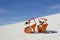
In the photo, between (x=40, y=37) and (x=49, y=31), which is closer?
(x=40, y=37)

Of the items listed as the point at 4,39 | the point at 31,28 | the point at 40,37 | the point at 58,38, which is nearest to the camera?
the point at 58,38

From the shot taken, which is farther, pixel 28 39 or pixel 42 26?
pixel 42 26

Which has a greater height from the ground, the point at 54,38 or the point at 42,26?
the point at 42,26

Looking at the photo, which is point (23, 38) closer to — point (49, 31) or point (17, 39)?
point (17, 39)

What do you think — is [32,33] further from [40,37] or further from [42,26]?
Result: [40,37]

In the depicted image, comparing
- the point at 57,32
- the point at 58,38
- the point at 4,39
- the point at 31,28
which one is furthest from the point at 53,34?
the point at 4,39

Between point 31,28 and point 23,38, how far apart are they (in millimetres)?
1161

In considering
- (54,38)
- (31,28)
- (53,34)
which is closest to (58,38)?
(54,38)

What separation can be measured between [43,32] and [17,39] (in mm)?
1300

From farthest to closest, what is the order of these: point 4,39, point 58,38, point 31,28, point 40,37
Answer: point 31,28 → point 4,39 → point 40,37 → point 58,38

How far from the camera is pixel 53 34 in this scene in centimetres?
818

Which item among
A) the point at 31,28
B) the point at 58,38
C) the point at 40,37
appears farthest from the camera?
the point at 31,28

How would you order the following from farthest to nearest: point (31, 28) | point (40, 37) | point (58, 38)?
1. point (31, 28)
2. point (40, 37)
3. point (58, 38)

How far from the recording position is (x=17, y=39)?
8117 millimetres
